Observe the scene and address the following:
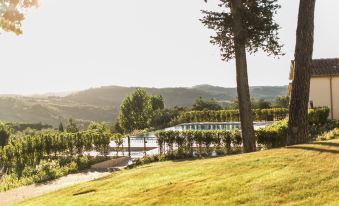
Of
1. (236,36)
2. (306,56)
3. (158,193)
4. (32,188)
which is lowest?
(32,188)

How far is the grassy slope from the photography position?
283 inches

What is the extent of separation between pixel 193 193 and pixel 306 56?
21.7 feet

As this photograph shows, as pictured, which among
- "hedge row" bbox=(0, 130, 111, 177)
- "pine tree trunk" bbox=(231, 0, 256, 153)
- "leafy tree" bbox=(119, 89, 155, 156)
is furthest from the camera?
"leafy tree" bbox=(119, 89, 155, 156)

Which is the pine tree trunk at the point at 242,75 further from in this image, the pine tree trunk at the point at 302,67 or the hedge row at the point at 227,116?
the hedge row at the point at 227,116

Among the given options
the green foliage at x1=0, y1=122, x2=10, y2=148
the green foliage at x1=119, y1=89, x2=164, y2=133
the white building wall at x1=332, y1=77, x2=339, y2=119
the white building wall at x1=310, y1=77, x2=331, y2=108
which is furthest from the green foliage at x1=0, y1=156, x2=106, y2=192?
the green foliage at x1=119, y1=89, x2=164, y2=133

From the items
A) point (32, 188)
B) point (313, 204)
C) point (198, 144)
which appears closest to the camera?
point (313, 204)

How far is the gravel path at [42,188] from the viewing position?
16.7 m

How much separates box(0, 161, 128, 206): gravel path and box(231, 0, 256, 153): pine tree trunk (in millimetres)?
7201

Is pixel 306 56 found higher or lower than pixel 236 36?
lower

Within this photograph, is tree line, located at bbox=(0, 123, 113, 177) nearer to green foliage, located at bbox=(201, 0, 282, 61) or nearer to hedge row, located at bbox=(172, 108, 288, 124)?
green foliage, located at bbox=(201, 0, 282, 61)

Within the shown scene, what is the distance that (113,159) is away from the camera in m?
25.3

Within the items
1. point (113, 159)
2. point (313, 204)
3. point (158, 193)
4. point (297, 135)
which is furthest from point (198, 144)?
point (313, 204)

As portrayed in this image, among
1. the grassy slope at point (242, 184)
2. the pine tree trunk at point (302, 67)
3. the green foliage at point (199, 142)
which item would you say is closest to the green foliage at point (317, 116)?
the green foliage at point (199, 142)

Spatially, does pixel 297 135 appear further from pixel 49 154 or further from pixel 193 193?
pixel 49 154
